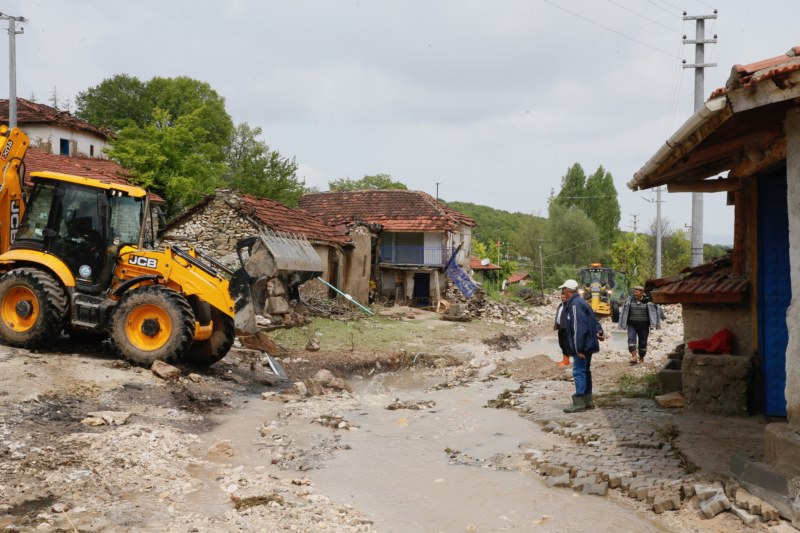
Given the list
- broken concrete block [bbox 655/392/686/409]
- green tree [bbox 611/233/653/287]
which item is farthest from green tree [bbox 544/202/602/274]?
broken concrete block [bbox 655/392/686/409]

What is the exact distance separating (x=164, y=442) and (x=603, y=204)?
62.6m

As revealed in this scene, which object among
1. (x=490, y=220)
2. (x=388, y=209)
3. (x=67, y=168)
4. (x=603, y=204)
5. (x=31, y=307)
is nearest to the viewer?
(x=31, y=307)

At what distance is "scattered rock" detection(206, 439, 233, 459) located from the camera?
7.18m

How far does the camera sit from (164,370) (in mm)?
9812

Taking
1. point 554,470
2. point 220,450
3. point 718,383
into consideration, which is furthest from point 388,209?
point 554,470

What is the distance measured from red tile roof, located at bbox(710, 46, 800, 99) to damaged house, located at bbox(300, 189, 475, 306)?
27210 millimetres

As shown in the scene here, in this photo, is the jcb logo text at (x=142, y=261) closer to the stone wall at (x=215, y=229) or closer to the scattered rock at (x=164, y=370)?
the scattered rock at (x=164, y=370)

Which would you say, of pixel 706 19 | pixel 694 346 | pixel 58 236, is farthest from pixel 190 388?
pixel 706 19

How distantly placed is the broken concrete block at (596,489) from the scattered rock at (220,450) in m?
3.72

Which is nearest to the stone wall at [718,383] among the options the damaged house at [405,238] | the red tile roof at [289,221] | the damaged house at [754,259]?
the damaged house at [754,259]

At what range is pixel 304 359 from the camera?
47.3 feet

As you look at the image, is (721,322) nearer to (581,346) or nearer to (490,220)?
(581,346)

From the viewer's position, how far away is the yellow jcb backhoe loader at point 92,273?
1006 cm

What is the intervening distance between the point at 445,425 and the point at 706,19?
657 inches
